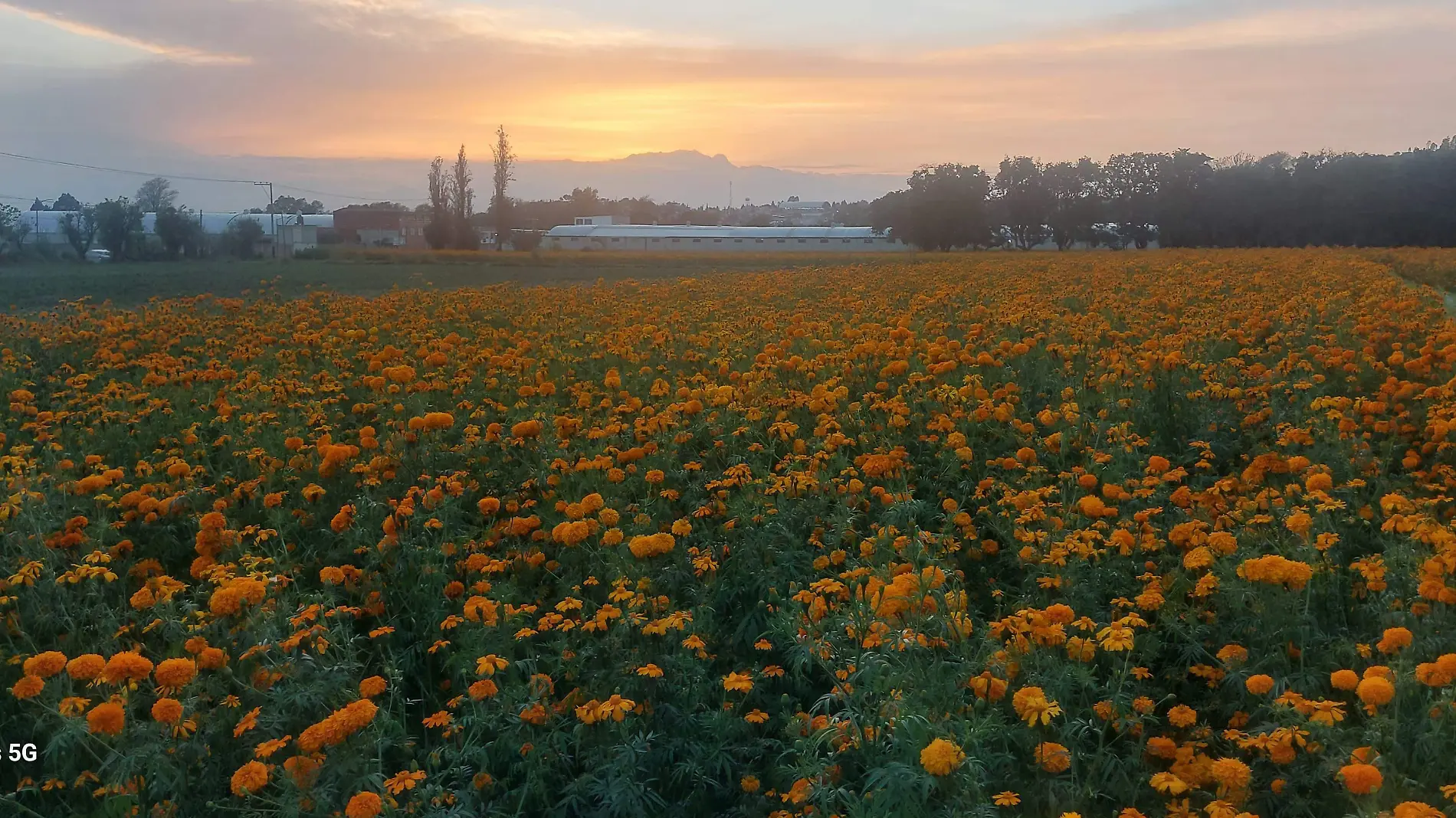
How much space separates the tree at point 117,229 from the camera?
45.1 m

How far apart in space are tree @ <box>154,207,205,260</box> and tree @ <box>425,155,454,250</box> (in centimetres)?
1537

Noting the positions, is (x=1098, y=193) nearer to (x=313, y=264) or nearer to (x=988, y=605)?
(x=313, y=264)

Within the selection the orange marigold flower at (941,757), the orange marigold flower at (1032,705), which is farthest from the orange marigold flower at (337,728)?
the orange marigold flower at (1032,705)

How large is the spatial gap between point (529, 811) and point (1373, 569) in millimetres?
3146

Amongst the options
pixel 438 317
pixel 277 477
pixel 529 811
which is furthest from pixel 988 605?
pixel 438 317

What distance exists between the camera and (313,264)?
3988 cm

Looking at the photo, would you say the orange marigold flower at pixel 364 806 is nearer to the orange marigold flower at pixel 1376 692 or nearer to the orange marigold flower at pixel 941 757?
the orange marigold flower at pixel 941 757

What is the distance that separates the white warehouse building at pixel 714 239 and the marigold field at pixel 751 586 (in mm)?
67597

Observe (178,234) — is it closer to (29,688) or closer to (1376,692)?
Answer: (29,688)

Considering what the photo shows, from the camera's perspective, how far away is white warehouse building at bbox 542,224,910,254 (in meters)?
76.2

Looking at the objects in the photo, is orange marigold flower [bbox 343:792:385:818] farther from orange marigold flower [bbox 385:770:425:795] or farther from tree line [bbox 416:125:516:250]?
tree line [bbox 416:125:516:250]

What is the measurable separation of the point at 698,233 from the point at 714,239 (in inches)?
164

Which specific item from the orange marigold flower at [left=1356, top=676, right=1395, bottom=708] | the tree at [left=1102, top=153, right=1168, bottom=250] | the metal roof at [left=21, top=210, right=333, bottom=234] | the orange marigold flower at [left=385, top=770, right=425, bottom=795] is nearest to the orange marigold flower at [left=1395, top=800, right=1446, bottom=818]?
the orange marigold flower at [left=1356, top=676, right=1395, bottom=708]

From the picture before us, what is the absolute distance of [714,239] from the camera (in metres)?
79.5
